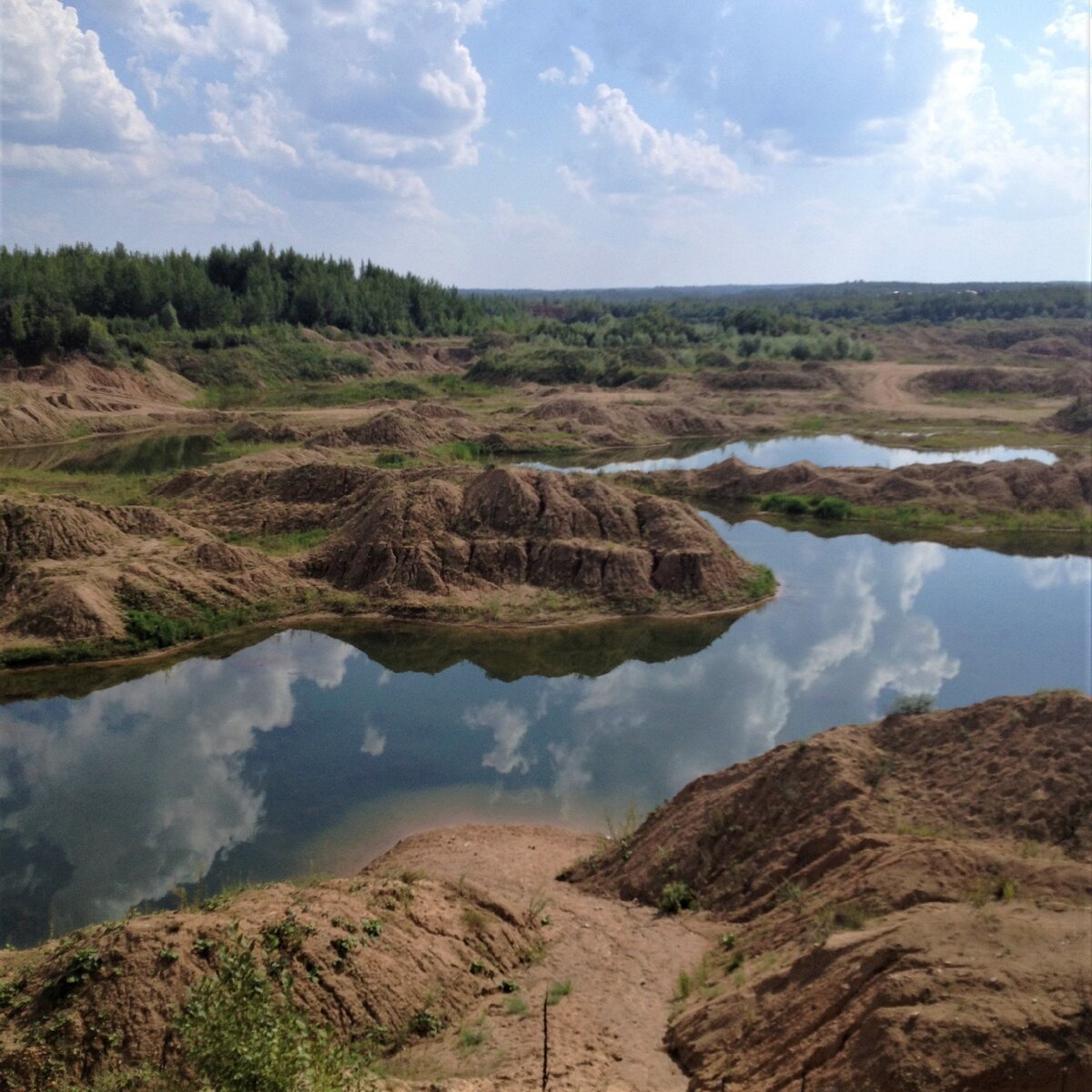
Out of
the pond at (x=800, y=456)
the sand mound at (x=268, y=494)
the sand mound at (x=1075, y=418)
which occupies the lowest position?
the sand mound at (x=268, y=494)

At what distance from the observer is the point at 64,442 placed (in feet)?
196

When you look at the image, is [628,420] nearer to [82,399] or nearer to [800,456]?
[800,456]

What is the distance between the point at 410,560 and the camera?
107ft

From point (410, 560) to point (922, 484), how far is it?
26.4m

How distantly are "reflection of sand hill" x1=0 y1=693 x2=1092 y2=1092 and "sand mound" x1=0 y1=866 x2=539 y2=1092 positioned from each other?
27 millimetres

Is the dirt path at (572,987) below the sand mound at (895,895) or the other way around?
below

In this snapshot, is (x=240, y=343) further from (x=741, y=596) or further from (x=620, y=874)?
(x=620, y=874)

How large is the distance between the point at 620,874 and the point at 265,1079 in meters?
9.31

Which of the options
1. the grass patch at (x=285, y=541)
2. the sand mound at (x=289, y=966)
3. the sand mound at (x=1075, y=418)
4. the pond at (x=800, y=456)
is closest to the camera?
the sand mound at (x=289, y=966)

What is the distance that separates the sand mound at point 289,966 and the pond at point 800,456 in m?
41.2

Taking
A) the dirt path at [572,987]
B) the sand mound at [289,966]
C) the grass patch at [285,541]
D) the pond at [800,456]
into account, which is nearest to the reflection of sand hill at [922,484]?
the pond at [800,456]

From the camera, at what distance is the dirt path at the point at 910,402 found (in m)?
69.8

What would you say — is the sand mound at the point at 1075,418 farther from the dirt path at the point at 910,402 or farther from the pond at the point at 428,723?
the pond at the point at 428,723

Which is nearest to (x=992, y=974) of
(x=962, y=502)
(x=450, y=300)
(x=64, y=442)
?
(x=962, y=502)
